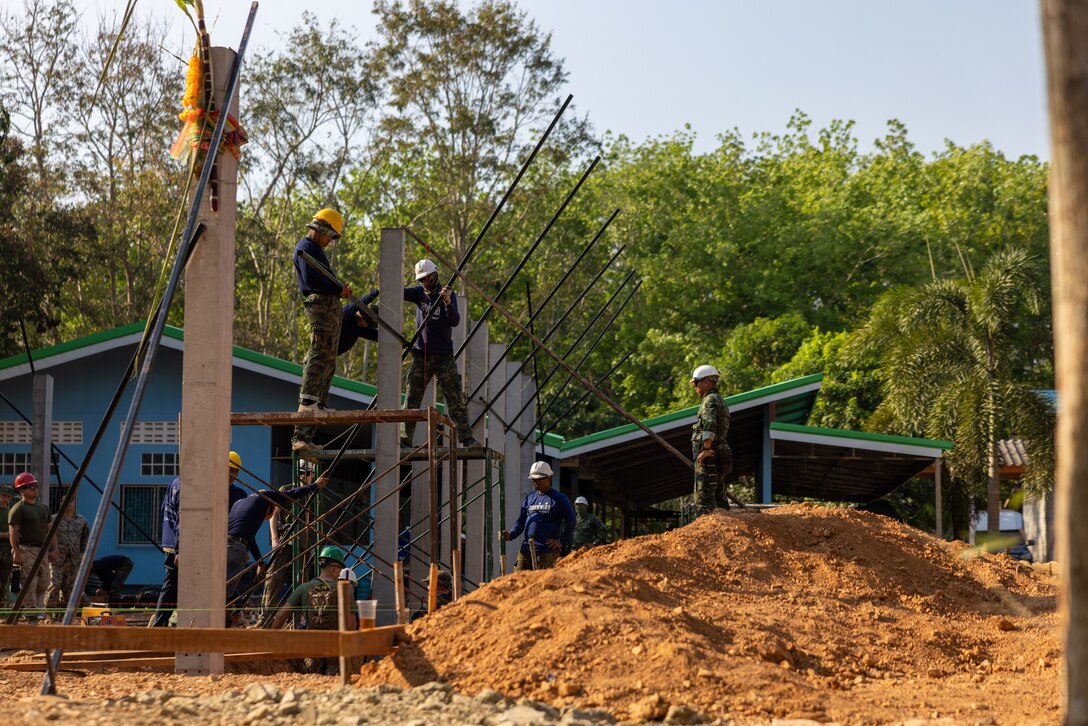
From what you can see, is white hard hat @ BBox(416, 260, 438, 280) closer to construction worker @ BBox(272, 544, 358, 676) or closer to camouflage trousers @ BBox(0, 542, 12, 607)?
construction worker @ BBox(272, 544, 358, 676)

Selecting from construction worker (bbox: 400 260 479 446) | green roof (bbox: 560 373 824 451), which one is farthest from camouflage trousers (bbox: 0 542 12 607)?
green roof (bbox: 560 373 824 451)

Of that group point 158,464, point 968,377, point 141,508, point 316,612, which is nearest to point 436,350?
point 316,612

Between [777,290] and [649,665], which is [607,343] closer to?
[777,290]

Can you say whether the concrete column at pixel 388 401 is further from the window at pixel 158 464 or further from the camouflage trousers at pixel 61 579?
the window at pixel 158 464

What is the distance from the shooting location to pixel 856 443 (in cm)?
2153

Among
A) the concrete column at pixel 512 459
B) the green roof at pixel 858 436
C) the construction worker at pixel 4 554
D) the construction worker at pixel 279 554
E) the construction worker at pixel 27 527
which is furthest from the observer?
the green roof at pixel 858 436

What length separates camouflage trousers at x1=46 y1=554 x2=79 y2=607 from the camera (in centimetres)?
1409

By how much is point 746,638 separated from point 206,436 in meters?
3.70

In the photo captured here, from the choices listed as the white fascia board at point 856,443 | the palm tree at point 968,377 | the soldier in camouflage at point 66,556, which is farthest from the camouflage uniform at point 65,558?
the palm tree at point 968,377

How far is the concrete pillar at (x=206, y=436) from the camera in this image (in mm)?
8531

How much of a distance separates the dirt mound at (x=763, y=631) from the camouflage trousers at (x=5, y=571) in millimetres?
7178

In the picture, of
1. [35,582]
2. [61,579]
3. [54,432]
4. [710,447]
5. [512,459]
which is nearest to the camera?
[710,447]

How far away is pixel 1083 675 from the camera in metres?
3.69

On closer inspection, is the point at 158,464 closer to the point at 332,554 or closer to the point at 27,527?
the point at 27,527
